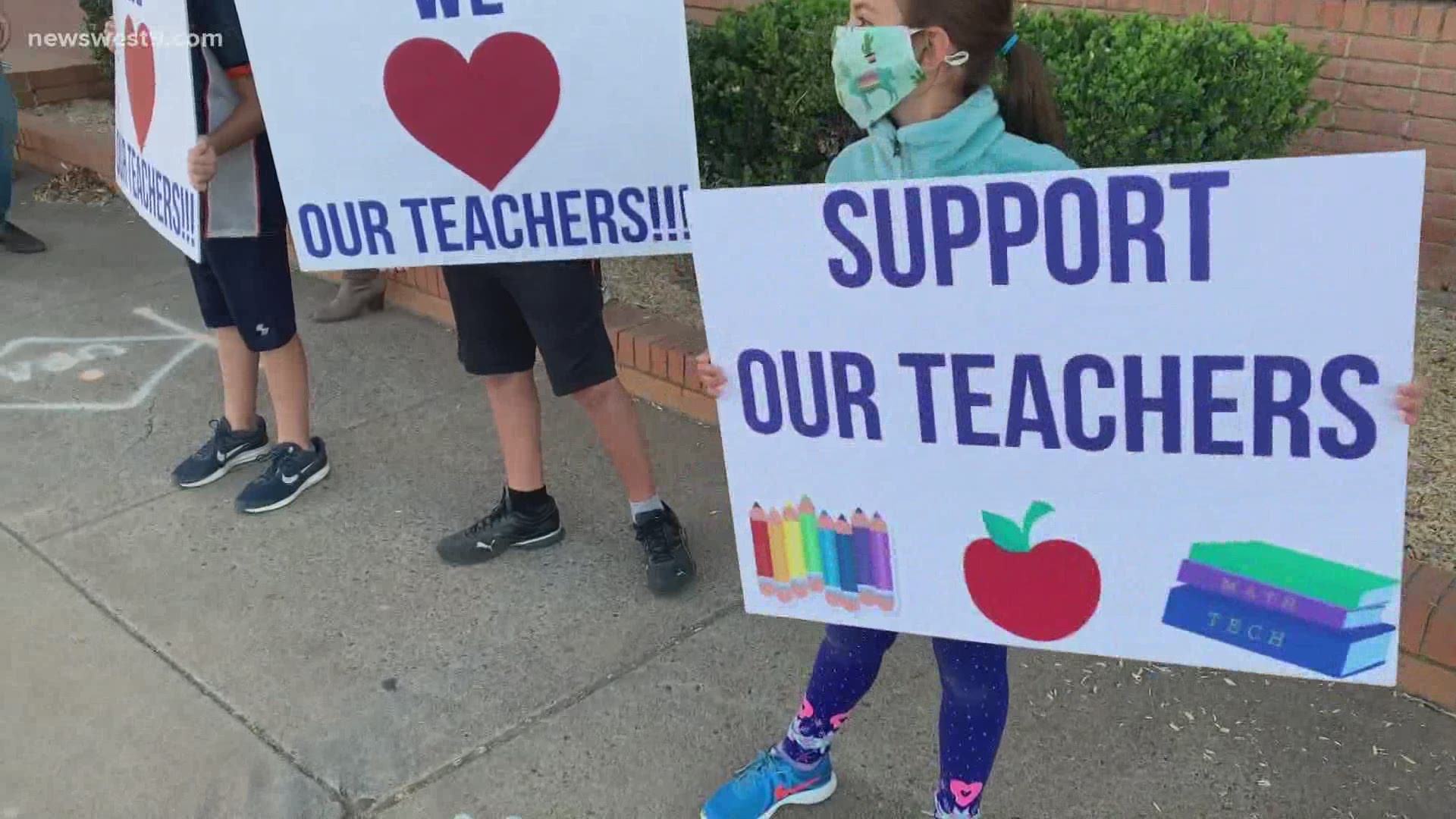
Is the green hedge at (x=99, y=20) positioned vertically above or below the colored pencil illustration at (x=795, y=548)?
above

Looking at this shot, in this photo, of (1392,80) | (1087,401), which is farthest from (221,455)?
(1392,80)

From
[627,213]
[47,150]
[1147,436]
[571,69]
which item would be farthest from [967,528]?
[47,150]

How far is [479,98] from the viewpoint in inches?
109

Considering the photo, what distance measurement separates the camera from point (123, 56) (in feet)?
11.2

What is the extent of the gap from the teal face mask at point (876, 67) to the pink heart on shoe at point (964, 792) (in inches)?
45.4

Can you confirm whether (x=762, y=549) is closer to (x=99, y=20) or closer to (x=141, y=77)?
(x=141, y=77)

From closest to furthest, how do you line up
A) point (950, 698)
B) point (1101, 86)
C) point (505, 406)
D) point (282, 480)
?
point (950, 698)
point (505, 406)
point (1101, 86)
point (282, 480)

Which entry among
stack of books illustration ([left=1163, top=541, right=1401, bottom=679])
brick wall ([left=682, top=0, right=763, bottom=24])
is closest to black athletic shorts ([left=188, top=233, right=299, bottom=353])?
stack of books illustration ([left=1163, top=541, right=1401, bottom=679])

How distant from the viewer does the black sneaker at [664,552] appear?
10.5ft

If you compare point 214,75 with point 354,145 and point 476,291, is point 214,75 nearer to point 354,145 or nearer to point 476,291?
point 354,145

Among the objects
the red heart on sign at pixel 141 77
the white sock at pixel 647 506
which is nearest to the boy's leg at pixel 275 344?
the red heart on sign at pixel 141 77

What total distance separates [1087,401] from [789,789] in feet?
3.53

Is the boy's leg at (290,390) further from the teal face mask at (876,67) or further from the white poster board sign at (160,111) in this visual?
the teal face mask at (876,67)

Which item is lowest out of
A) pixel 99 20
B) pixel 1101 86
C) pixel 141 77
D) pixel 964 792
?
pixel 964 792
